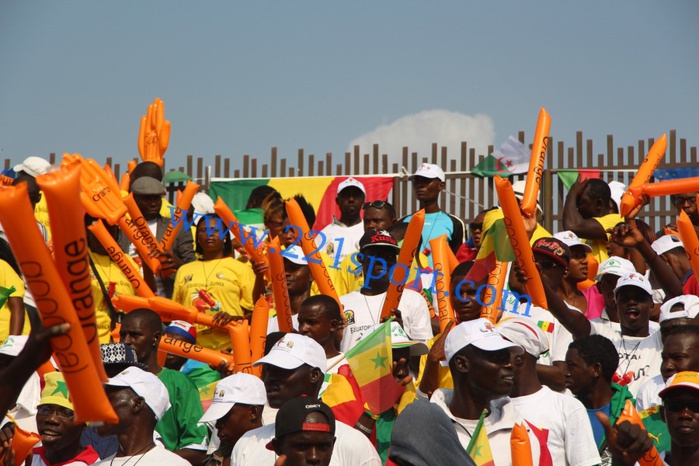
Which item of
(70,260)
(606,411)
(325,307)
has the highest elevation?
(70,260)

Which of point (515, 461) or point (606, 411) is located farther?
point (606, 411)

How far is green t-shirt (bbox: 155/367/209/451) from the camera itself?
739 centimetres

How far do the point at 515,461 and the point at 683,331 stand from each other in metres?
2.69

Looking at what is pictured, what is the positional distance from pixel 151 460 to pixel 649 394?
131 inches

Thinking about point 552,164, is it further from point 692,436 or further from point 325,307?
point 692,436

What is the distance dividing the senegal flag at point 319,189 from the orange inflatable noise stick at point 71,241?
10.7 m

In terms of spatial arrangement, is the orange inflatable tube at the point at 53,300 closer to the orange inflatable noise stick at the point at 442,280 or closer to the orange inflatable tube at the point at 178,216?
the orange inflatable noise stick at the point at 442,280

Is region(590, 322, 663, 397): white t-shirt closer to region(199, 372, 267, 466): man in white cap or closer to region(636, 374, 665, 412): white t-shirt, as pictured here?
region(636, 374, 665, 412): white t-shirt

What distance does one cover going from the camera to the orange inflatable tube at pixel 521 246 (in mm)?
7910

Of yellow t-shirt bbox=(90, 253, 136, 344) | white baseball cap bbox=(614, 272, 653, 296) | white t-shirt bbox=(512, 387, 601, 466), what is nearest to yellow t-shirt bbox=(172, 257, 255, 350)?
yellow t-shirt bbox=(90, 253, 136, 344)

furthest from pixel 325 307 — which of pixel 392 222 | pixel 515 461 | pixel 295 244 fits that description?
pixel 515 461

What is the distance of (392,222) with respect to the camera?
10.9 m

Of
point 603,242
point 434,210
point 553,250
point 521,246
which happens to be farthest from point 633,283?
point 434,210

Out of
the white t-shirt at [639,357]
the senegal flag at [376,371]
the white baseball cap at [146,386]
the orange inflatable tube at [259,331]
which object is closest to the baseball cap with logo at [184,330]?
the orange inflatable tube at [259,331]
